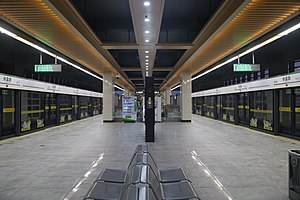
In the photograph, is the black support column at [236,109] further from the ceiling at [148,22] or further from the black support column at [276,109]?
the ceiling at [148,22]

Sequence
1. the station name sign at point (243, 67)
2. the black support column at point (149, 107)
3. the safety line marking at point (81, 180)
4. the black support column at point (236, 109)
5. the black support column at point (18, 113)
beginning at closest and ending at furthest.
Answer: the safety line marking at point (81, 180) → the black support column at point (149, 107) → the station name sign at point (243, 67) → the black support column at point (18, 113) → the black support column at point (236, 109)

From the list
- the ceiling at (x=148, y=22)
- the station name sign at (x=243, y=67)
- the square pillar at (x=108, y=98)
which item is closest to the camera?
the ceiling at (x=148, y=22)

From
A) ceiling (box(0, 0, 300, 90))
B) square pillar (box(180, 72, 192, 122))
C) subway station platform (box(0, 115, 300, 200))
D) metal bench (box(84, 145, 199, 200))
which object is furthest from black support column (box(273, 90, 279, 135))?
metal bench (box(84, 145, 199, 200))

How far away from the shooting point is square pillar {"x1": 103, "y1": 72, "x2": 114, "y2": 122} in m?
17.0

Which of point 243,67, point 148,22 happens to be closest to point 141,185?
point 148,22

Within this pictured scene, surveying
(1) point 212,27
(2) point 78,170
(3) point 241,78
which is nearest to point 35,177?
(2) point 78,170

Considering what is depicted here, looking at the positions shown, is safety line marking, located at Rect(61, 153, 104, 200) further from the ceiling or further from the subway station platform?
the ceiling

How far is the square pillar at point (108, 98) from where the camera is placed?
17016mm

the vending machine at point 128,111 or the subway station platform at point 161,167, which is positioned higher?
the vending machine at point 128,111

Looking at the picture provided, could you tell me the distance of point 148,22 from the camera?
6707 mm

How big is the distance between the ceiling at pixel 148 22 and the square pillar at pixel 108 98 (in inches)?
220

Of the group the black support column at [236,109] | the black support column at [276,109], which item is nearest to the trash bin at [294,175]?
the black support column at [276,109]

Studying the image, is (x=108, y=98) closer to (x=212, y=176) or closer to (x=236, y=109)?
(x=236, y=109)

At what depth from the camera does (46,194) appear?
3.62 meters
